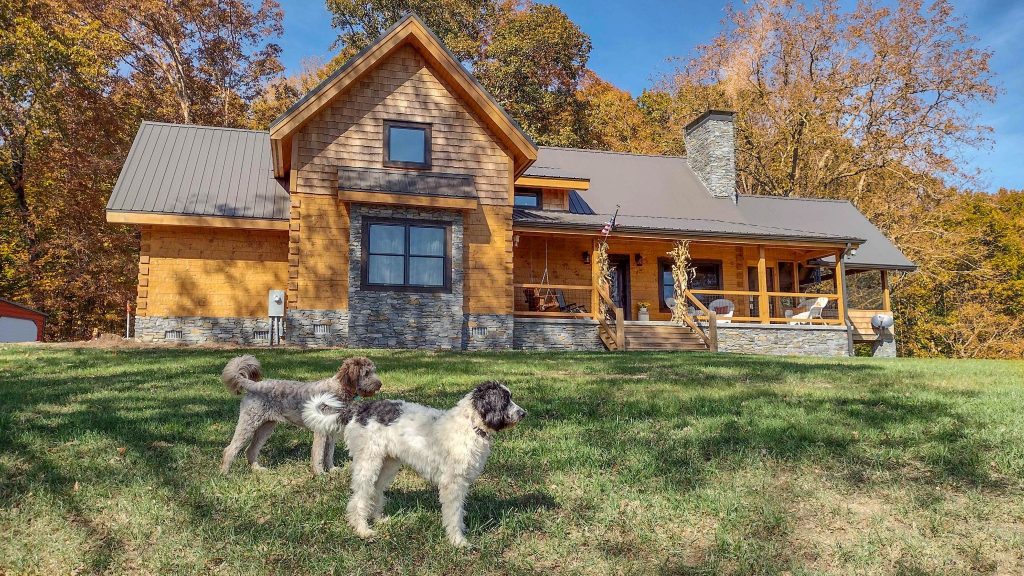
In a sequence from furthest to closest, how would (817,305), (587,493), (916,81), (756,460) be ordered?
(916,81) < (817,305) < (756,460) < (587,493)

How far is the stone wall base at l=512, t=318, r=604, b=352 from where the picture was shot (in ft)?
56.1

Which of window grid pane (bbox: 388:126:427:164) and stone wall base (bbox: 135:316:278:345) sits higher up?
window grid pane (bbox: 388:126:427:164)

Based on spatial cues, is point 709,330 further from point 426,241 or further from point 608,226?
point 426,241

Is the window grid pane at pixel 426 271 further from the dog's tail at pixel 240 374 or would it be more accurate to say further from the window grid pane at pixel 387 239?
the dog's tail at pixel 240 374

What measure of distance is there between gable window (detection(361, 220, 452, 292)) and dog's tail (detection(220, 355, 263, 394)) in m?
10.4

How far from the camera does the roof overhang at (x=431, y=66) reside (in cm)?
1509

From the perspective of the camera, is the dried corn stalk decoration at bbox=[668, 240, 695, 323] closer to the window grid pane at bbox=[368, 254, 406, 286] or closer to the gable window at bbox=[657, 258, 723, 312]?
the gable window at bbox=[657, 258, 723, 312]

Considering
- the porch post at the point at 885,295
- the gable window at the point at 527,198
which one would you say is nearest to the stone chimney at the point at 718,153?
the porch post at the point at 885,295

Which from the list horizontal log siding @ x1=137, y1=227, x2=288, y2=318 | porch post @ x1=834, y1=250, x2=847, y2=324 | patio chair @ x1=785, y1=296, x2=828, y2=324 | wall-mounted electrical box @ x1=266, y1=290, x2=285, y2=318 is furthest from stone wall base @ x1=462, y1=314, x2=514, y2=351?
porch post @ x1=834, y1=250, x2=847, y2=324

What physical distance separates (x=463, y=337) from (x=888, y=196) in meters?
25.1

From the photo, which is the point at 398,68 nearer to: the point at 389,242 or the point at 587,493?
the point at 389,242

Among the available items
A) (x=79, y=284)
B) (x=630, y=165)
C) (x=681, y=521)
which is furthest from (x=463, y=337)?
(x=79, y=284)

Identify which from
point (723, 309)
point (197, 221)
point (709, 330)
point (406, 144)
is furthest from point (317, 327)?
point (723, 309)

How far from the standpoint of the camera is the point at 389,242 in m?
15.6
